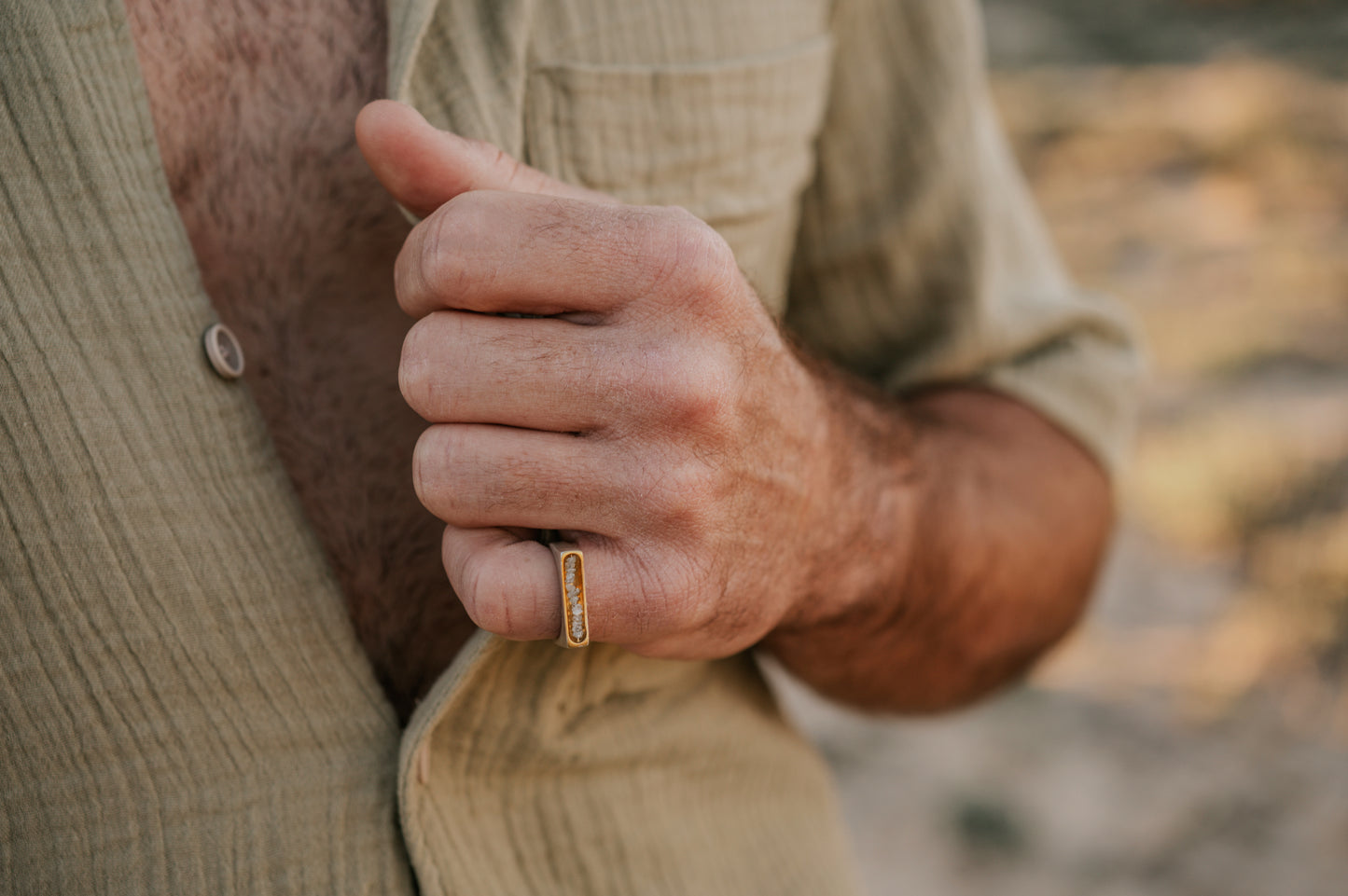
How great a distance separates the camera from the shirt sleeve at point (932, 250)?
1.19 m

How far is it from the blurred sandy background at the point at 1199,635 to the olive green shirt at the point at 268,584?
102cm

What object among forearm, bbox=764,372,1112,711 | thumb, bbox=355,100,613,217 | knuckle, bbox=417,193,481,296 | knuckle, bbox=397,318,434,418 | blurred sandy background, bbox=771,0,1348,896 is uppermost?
thumb, bbox=355,100,613,217

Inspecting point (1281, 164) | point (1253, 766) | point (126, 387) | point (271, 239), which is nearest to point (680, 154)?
point (271, 239)

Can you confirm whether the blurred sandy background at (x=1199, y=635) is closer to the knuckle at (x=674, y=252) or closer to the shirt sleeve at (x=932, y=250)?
the shirt sleeve at (x=932, y=250)

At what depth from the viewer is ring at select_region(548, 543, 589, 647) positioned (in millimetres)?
698

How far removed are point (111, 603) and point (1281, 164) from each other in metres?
6.51

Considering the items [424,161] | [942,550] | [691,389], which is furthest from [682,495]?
[942,550]

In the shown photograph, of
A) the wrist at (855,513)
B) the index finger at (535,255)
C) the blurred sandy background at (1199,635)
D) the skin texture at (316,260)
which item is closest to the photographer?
the index finger at (535,255)

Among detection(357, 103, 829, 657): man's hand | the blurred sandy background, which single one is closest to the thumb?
detection(357, 103, 829, 657): man's hand

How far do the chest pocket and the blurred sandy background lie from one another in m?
1.04

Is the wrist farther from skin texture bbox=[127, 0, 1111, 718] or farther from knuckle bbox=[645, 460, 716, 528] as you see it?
knuckle bbox=[645, 460, 716, 528]

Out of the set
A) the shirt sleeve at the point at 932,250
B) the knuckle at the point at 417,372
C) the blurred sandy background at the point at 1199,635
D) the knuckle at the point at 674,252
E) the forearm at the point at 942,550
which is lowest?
the blurred sandy background at the point at 1199,635

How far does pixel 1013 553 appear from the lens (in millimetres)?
1224

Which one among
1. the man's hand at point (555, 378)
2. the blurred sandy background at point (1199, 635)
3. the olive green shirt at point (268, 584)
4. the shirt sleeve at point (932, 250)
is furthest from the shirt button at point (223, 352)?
the blurred sandy background at point (1199, 635)
